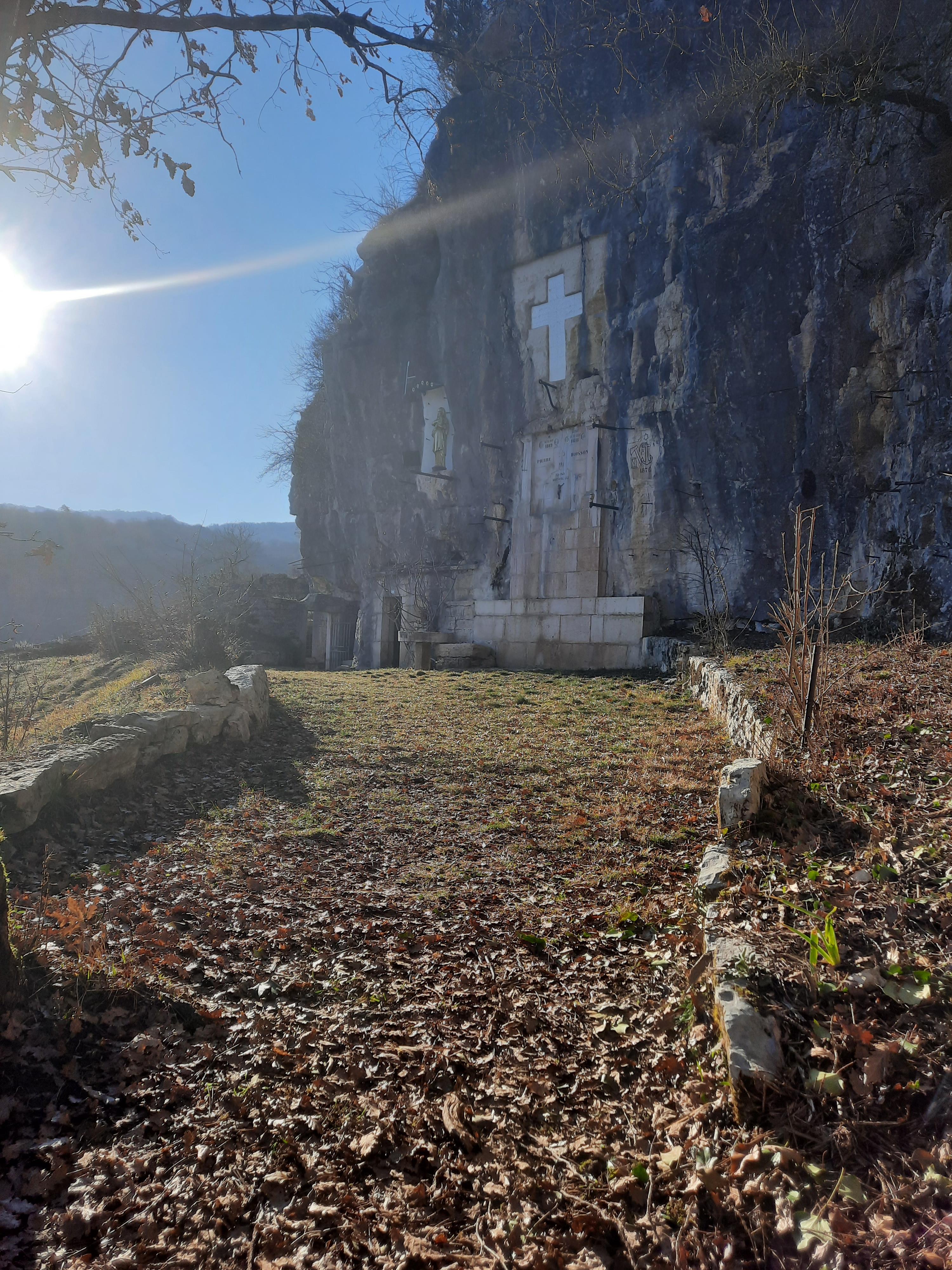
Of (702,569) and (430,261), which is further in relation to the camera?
(430,261)

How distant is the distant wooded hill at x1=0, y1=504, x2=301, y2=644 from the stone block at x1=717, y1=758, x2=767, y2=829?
3450 centimetres

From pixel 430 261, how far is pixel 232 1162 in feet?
82.0

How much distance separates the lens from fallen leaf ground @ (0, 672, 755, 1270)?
2037mm

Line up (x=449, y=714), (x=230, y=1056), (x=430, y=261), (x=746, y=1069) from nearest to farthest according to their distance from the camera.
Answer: (x=746, y=1069)
(x=230, y=1056)
(x=449, y=714)
(x=430, y=261)

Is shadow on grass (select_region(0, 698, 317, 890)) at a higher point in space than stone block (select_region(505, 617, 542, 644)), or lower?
lower

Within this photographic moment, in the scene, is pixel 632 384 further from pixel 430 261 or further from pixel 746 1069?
pixel 746 1069

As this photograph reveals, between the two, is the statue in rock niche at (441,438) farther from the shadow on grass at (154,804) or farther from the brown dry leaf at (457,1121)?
the brown dry leaf at (457,1121)

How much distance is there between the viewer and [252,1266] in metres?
1.96

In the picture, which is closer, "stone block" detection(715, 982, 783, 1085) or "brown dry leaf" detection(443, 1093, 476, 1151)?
"stone block" detection(715, 982, 783, 1085)

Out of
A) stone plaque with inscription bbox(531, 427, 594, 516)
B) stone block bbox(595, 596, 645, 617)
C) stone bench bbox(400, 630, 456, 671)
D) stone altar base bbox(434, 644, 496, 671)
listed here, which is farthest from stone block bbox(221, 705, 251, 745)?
stone plaque with inscription bbox(531, 427, 594, 516)

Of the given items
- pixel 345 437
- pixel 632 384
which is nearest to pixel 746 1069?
pixel 632 384

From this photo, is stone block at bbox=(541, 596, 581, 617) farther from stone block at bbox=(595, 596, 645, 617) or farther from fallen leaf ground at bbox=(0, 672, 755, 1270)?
fallen leaf ground at bbox=(0, 672, 755, 1270)

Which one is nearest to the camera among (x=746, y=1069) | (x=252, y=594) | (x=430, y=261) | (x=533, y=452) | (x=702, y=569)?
(x=746, y=1069)

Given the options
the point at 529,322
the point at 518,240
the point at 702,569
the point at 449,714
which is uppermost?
the point at 518,240
